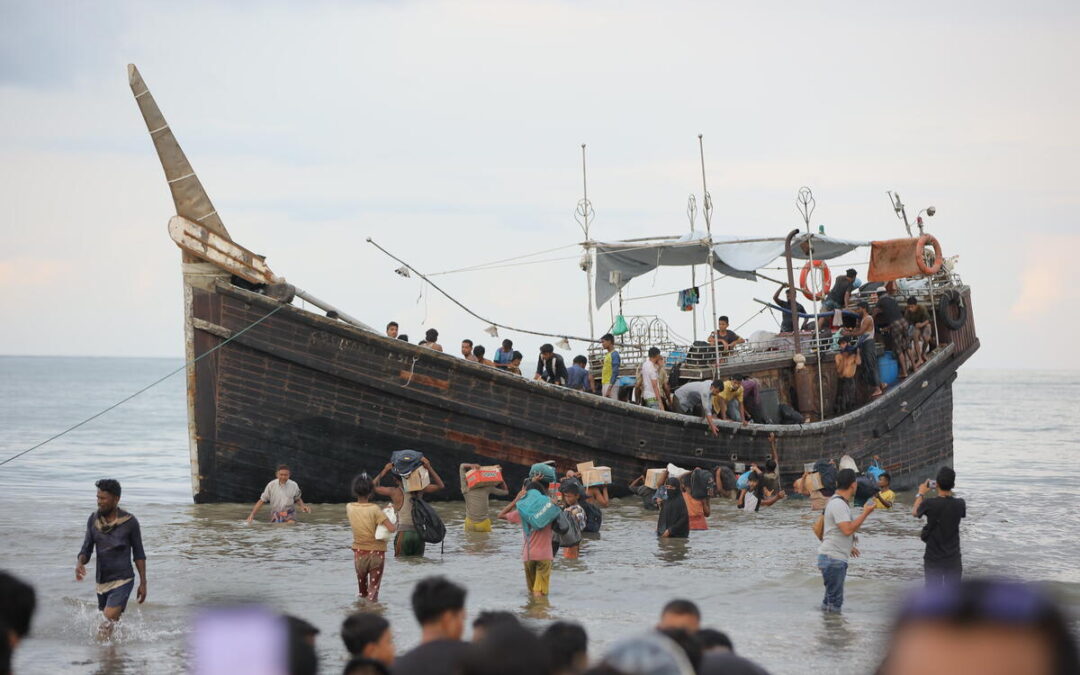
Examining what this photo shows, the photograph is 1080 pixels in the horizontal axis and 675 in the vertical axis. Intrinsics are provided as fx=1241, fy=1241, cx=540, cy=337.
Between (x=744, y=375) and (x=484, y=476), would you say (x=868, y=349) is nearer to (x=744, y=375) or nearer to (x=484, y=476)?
(x=744, y=375)

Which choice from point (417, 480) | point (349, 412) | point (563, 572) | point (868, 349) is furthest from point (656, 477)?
point (417, 480)

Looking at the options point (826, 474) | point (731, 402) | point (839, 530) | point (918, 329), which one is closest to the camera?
point (839, 530)

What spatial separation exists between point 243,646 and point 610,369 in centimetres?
1562

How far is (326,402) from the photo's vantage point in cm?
1608

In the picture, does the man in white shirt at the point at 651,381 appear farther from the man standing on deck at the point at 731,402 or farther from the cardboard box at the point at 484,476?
the cardboard box at the point at 484,476

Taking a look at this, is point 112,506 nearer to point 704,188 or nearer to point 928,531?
point 928,531

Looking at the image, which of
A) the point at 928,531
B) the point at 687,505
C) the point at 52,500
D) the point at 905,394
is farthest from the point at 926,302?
the point at 52,500

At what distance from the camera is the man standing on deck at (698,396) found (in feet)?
58.6

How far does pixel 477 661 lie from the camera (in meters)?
2.91

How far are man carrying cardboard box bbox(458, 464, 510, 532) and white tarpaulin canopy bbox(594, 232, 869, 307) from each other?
6256 mm

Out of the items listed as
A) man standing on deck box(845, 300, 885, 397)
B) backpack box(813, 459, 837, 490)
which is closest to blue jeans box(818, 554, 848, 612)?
backpack box(813, 459, 837, 490)

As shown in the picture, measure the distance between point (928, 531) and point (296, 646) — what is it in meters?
6.95

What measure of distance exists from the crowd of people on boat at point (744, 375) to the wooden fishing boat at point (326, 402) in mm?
605

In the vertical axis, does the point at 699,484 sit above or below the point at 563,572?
above
